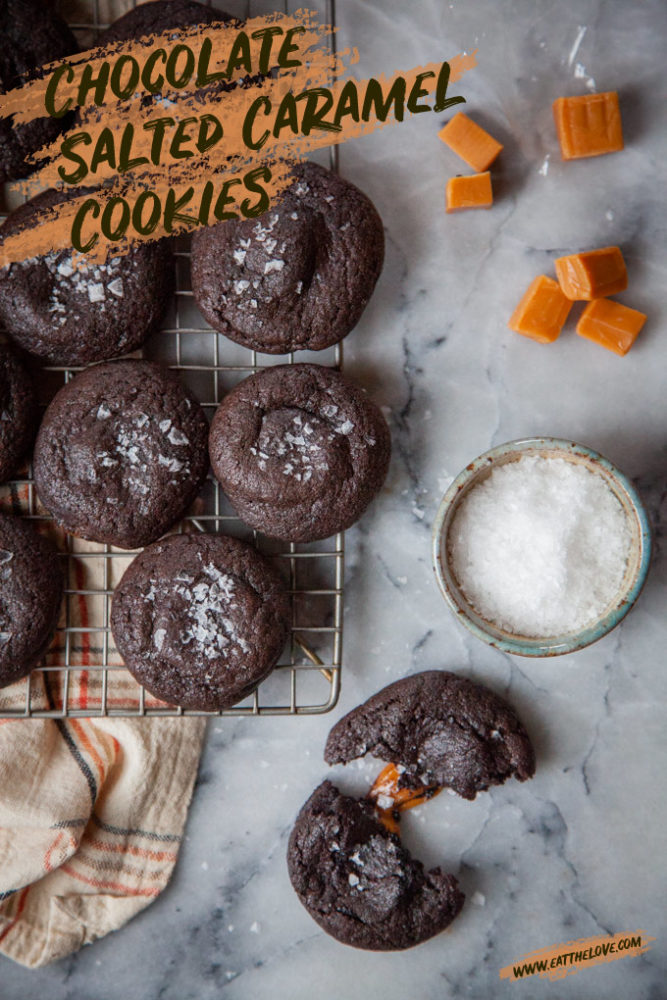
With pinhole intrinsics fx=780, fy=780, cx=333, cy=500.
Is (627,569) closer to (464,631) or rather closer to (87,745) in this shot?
(464,631)

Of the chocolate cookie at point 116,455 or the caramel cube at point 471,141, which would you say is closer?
the chocolate cookie at point 116,455

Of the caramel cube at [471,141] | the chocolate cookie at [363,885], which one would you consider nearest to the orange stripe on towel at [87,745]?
the chocolate cookie at [363,885]

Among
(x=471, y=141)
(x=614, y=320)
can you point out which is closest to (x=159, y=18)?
(x=471, y=141)

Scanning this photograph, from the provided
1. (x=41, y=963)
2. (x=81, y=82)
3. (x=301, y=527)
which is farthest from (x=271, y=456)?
(x=41, y=963)

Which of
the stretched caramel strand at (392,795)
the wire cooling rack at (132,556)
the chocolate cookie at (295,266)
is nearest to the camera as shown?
the chocolate cookie at (295,266)

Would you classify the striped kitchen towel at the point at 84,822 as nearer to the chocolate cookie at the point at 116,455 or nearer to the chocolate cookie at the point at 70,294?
the chocolate cookie at the point at 116,455

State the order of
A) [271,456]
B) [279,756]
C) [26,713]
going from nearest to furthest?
[271,456]
[26,713]
[279,756]

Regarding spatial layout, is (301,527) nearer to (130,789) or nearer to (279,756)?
(279,756)
